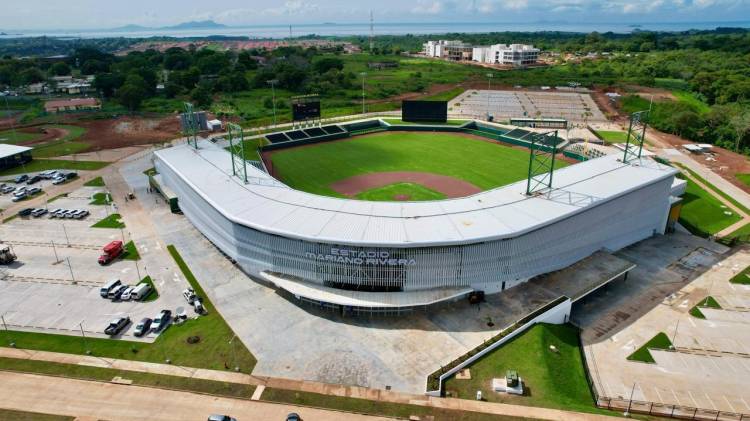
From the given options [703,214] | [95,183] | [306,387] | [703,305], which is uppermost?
[95,183]

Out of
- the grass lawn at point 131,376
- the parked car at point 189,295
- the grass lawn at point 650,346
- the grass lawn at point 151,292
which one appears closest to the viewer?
the grass lawn at point 131,376

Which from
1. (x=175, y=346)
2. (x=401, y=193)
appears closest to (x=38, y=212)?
(x=175, y=346)

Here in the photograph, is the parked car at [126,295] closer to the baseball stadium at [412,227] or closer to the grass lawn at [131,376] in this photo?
the grass lawn at [131,376]

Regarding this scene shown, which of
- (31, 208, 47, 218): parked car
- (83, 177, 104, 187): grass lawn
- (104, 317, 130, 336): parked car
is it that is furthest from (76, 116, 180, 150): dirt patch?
(104, 317, 130, 336): parked car

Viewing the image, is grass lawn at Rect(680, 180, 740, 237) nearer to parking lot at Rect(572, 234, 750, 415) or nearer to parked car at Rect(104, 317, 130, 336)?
parking lot at Rect(572, 234, 750, 415)

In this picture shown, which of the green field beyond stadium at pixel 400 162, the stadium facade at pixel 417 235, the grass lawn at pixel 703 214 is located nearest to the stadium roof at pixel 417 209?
the stadium facade at pixel 417 235

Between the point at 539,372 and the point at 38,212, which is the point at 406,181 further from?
the point at 38,212
